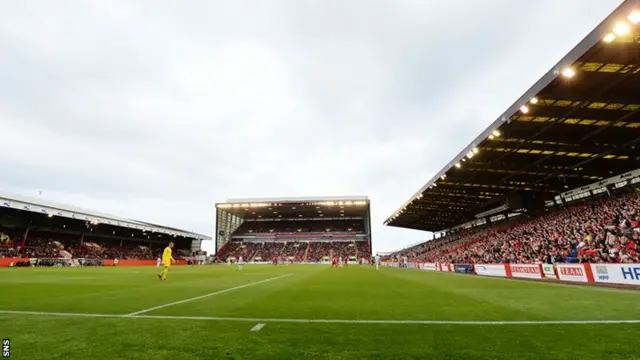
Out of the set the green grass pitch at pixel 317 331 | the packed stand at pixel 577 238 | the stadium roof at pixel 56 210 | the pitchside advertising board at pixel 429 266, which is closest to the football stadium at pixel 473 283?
the green grass pitch at pixel 317 331

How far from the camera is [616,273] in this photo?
15383 mm

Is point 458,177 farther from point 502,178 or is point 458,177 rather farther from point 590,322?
point 590,322

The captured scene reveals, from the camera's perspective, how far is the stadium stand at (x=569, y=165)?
567 inches

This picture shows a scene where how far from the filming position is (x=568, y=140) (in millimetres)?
22969

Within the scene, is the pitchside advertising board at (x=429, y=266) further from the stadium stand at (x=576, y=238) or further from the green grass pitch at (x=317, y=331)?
the green grass pitch at (x=317, y=331)

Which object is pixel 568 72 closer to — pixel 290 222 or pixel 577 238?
pixel 577 238

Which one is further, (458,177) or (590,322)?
(458,177)

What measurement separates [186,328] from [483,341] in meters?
4.54

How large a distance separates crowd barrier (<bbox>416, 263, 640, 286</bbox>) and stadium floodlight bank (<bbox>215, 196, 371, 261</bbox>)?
5312 centimetres

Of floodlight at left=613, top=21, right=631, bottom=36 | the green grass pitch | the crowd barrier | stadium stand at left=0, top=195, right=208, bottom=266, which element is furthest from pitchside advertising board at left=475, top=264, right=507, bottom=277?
stadium stand at left=0, top=195, right=208, bottom=266

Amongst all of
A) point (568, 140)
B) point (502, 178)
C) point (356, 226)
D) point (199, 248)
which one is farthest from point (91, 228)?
point (568, 140)

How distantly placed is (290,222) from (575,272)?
8198 centimetres

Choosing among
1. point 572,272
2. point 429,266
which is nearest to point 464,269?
point 429,266

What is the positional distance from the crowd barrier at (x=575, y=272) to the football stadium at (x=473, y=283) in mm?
78
